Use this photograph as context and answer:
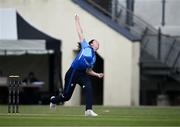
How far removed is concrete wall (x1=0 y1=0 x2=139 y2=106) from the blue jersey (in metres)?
14.0

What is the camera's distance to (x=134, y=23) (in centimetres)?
3562

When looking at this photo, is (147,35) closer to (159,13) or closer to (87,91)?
(159,13)

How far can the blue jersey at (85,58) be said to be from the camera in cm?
1952

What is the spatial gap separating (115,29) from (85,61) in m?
14.4

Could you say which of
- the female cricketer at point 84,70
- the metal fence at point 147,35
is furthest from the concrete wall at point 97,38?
the female cricketer at point 84,70

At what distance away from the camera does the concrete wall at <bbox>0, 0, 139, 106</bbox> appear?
33844mm

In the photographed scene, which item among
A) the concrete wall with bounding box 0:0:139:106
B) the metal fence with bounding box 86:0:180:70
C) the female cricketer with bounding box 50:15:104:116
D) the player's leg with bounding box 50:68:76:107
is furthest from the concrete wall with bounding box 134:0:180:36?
the female cricketer with bounding box 50:15:104:116

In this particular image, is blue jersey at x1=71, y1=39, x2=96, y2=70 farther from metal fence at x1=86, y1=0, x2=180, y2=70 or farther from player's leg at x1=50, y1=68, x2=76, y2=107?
metal fence at x1=86, y1=0, x2=180, y2=70

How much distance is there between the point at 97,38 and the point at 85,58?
14.5m

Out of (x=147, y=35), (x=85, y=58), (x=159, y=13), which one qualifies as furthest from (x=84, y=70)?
(x=159, y=13)

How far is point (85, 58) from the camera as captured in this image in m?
19.5

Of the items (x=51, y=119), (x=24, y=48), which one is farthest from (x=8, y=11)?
(x=51, y=119)

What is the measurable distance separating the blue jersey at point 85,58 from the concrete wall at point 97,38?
14016 millimetres

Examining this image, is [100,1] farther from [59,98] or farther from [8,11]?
[59,98]
